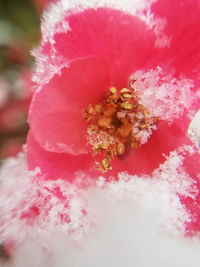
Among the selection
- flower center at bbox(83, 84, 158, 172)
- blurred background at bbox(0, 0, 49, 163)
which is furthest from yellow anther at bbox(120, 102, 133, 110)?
blurred background at bbox(0, 0, 49, 163)

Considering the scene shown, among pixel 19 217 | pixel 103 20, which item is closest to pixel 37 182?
pixel 19 217

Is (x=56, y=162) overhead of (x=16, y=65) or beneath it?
beneath

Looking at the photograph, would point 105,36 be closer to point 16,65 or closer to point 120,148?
point 120,148

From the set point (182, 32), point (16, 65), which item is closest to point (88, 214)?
point (182, 32)

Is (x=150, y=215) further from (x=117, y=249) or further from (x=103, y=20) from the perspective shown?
(x=103, y=20)

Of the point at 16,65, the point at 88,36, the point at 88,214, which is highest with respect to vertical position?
the point at 16,65

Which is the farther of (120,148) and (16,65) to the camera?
(16,65)
